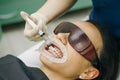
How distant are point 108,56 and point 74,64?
0.18 metres

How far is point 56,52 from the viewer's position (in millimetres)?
1296

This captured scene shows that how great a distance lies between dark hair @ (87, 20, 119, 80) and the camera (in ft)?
4.34

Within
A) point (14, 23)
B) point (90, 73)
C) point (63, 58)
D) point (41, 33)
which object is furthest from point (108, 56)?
point (14, 23)

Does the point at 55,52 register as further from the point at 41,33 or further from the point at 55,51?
the point at 41,33

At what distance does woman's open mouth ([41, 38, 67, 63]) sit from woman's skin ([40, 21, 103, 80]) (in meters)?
0.02

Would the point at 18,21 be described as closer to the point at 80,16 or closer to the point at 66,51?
the point at 80,16

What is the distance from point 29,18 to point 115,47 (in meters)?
0.47

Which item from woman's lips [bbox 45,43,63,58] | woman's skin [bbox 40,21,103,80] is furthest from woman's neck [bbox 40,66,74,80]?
woman's lips [bbox 45,43,63,58]

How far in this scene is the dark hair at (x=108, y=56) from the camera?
132 cm

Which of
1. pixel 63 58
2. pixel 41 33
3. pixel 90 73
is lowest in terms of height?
pixel 90 73

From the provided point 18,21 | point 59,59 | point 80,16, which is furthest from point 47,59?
point 80,16

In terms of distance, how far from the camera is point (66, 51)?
132cm

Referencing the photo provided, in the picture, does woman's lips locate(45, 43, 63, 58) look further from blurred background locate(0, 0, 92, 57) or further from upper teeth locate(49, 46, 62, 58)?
blurred background locate(0, 0, 92, 57)

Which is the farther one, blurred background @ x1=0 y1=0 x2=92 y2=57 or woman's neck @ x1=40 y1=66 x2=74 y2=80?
blurred background @ x1=0 y1=0 x2=92 y2=57
